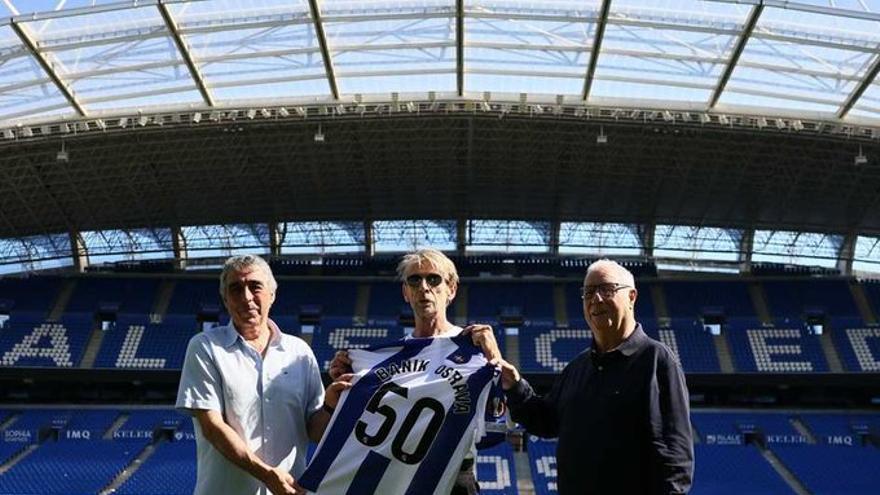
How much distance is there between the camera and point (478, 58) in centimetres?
2470

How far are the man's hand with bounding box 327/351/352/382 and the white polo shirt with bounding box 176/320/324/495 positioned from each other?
0.72 feet

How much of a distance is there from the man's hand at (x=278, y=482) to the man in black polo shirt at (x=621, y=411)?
1156 mm

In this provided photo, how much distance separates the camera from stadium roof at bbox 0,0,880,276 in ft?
73.1

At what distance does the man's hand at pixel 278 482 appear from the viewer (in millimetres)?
3906

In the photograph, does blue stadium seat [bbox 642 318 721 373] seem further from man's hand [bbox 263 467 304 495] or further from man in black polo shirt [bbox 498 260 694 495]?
man's hand [bbox 263 467 304 495]

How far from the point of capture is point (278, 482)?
3920 mm

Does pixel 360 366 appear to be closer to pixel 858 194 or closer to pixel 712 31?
pixel 712 31

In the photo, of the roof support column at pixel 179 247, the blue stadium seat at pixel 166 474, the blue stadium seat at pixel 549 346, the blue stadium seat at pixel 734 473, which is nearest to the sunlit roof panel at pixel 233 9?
the blue stadium seat at pixel 166 474

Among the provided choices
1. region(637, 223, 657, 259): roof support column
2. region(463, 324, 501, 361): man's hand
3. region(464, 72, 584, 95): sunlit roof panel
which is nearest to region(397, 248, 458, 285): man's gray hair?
region(463, 324, 501, 361): man's hand

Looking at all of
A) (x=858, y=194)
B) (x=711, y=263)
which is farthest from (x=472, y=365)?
(x=711, y=263)

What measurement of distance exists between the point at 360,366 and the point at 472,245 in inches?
1296

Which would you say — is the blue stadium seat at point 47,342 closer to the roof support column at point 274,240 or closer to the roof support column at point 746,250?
the roof support column at point 274,240

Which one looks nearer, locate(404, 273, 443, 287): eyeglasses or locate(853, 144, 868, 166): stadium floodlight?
locate(404, 273, 443, 287): eyeglasses

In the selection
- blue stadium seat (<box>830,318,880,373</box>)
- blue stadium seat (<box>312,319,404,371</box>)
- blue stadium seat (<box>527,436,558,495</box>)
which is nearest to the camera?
blue stadium seat (<box>527,436,558,495</box>)
